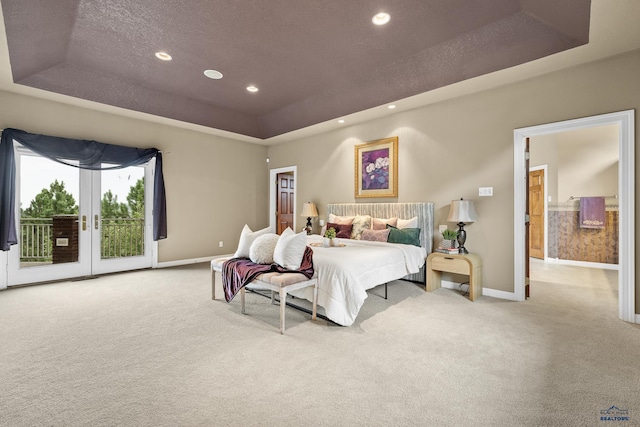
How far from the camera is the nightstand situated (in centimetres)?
373

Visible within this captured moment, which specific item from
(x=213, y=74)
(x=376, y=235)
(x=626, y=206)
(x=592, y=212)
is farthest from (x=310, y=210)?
(x=592, y=212)

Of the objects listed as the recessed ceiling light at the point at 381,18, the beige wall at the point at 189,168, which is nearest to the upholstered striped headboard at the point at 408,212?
the recessed ceiling light at the point at 381,18

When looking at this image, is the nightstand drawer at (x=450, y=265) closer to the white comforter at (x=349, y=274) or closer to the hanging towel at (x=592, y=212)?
the white comforter at (x=349, y=274)

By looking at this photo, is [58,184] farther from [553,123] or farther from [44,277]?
[553,123]

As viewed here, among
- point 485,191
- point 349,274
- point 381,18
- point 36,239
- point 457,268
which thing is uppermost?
point 381,18

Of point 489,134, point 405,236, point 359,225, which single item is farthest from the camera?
point 359,225

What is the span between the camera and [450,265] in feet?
12.9

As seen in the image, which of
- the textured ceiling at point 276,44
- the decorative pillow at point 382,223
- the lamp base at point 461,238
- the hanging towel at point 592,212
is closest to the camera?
the textured ceiling at point 276,44

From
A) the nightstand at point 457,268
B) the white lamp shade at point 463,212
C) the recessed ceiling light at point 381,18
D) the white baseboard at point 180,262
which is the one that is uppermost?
the recessed ceiling light at point 381,18

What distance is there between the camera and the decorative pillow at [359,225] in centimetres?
489

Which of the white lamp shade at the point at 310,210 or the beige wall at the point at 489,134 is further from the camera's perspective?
the white lamp shade at the point at 310,210

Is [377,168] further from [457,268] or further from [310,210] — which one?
[457,268]

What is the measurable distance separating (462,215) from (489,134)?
1.17 m

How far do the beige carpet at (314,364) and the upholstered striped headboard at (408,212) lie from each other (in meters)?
1.05
